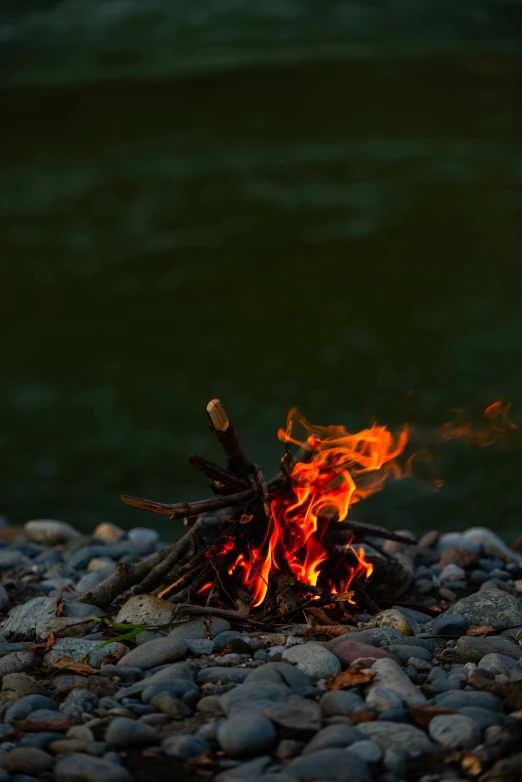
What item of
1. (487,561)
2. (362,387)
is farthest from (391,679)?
(362,387)

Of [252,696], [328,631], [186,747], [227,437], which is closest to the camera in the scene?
[186,747]

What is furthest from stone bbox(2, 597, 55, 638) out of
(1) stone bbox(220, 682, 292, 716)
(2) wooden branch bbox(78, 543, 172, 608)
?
(1) stone bbox(220, 682, 292, 716)

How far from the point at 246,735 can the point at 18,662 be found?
85cm

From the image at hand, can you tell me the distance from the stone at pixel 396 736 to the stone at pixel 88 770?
0.54 metres

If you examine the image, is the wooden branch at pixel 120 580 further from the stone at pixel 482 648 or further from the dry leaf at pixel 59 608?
the stone at pixel 482 648

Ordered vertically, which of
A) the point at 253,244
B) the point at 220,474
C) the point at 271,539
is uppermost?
the point at 253,244

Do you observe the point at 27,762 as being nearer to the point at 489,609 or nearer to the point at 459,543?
the point at 489,609

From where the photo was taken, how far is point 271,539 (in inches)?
125

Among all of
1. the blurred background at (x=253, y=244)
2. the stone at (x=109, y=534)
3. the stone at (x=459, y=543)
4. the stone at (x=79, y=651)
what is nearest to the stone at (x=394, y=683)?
the stone at (x=79, y=651)

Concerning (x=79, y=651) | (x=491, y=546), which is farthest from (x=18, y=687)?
(x=491, y=546)

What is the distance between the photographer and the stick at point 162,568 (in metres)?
3.20

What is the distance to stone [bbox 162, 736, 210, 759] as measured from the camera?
2.13 metres

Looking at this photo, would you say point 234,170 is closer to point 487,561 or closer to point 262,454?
point 262,454

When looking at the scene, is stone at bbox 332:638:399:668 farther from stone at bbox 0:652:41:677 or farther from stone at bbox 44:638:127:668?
stone at bbox 0:652:41:677
